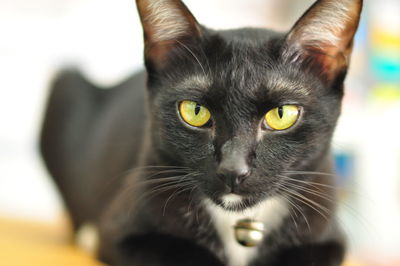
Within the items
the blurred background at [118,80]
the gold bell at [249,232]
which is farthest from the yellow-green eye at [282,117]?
the blurred background at [118,80]

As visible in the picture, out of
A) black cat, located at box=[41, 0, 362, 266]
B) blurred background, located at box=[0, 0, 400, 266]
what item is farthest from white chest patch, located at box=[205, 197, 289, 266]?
blurred background, located at box=[0, 0, 400, 266]

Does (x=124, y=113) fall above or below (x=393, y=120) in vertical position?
above

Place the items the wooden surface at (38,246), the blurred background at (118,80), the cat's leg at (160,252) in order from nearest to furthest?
the cat's leg at (160,252)
the wooden surface at (38,246)
the blurred background at (118,80)

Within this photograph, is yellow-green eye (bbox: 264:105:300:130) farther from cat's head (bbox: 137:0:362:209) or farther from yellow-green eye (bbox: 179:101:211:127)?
yellow-green eye (bbox: 179:101:211:127)

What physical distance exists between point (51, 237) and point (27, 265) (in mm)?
502

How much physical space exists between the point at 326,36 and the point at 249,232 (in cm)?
41

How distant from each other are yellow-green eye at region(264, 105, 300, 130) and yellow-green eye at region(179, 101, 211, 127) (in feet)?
0.37

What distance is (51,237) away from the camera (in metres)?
1.70

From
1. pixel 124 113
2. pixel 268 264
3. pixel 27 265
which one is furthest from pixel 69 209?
pixel 268 264

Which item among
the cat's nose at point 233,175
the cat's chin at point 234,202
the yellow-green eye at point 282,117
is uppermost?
the yellow-green eye at point 282,117

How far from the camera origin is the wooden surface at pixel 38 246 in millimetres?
1264

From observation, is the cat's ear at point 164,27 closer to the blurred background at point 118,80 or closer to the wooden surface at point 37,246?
the wooden surface at point 37,246

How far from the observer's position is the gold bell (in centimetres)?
108

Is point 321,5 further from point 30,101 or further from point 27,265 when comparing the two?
point 30,101
